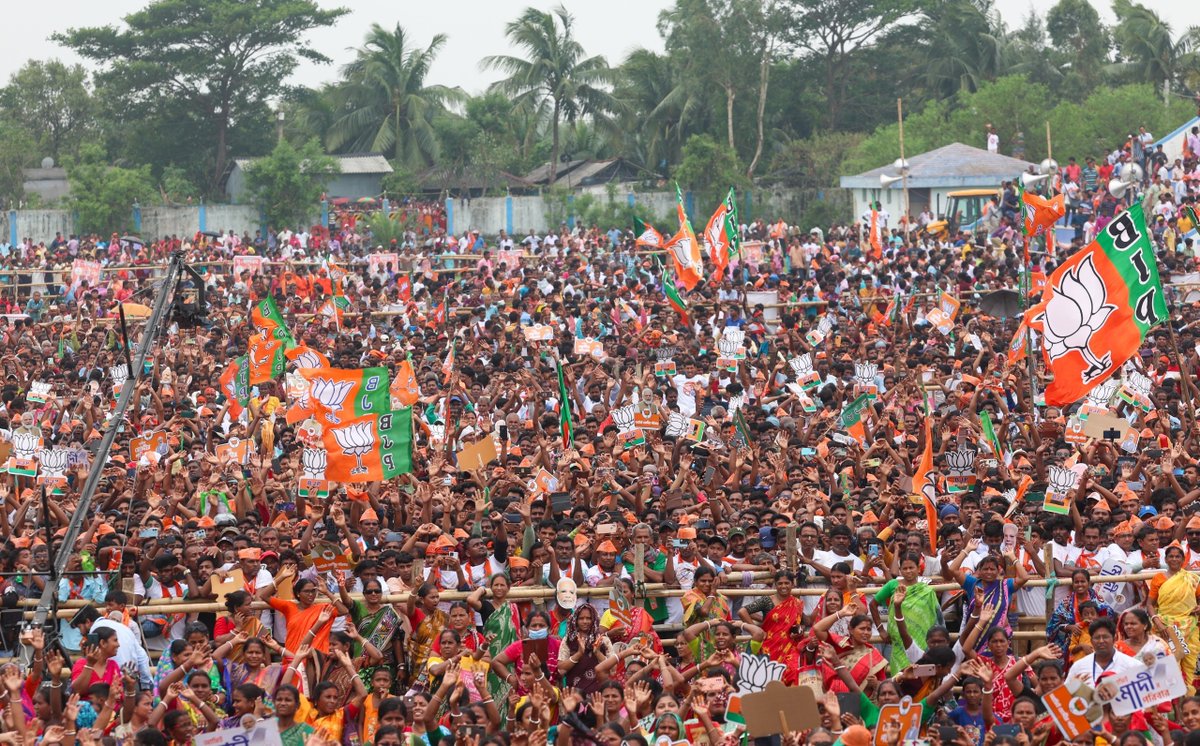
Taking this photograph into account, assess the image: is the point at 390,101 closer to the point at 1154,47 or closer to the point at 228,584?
the point at 1154,47

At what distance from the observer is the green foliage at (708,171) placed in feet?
152

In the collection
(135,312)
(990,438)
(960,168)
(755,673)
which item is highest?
(960,168)

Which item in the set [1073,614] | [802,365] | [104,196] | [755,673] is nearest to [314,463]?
[755,673]

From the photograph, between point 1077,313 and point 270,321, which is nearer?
point 1077,313

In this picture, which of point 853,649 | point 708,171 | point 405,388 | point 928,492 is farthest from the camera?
point 708,171

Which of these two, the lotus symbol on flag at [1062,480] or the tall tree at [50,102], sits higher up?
the tall tree at [50,102]

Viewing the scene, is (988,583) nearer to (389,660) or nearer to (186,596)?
(389,660)

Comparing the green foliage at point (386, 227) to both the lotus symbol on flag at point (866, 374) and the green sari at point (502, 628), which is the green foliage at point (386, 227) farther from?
the green sari at point (502, 628)

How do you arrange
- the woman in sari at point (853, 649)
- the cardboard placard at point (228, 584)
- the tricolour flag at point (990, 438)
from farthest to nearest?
the tricolour flag at point (990, 438) → the cardboard placard at point (228, 584) → the woman in sari at point (853, 649)

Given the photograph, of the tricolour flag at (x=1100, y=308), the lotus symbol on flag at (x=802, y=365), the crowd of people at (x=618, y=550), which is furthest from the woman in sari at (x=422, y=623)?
the lotus symbol on flag at (x=802, y=365)

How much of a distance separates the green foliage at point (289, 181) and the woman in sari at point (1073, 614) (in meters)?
37.4

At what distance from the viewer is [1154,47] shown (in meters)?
53.6

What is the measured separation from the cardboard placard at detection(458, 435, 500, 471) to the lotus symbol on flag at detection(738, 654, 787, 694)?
17.7 ft

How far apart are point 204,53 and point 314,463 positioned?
4415cm
